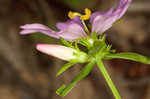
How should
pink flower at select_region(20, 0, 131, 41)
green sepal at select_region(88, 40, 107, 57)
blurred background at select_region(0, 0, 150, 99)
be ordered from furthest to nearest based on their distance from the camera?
blurred background at select_region(0, 0, 150, 99), green sepal at select_region(88, 40, 107, 57), pink flower at select_region(20, 0, 131, 41)

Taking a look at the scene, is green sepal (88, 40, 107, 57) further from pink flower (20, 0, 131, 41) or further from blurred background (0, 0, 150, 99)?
blurred background (0, 0, 150, 99)

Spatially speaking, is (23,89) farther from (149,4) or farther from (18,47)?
(149,4)

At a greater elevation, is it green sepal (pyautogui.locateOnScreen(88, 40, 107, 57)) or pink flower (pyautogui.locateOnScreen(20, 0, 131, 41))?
pink flower (pyautogui.locateOnScreen(20, 0, 131, 41))

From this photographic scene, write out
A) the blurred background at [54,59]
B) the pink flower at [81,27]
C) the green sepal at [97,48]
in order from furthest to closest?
the blurred background at [54,59] < the green sepal at [97,48] < the pink flower at [81,27]

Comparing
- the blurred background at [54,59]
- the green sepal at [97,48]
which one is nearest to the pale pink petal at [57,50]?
the green sepal at [97,48]

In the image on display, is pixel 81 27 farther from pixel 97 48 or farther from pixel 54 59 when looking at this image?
pixel 54 59

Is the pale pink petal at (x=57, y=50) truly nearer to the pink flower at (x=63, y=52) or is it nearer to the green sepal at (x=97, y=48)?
the pink flower at (x=63, y=52)

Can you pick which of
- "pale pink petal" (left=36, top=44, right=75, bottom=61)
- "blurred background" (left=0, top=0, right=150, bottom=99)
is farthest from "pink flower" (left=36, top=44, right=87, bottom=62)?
"blurred background" (left=0, top=0, right=150, bottom=99)

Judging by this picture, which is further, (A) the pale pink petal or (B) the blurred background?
(B) the blurred background

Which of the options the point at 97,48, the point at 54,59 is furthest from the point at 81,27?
the point at 54,59
